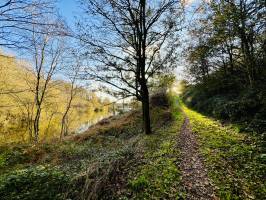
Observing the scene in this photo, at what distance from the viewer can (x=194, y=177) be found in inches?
252

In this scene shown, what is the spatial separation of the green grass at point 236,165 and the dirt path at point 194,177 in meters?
0.22

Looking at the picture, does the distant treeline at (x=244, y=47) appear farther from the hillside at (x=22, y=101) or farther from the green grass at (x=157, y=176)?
the hillside at (x=22, y=101)

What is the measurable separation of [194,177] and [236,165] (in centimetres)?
158

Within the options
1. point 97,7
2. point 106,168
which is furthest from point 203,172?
point 97,7

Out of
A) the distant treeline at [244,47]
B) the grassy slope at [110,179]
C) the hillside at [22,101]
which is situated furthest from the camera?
the hillside at [22,101]

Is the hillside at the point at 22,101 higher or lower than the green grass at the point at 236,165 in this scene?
higher

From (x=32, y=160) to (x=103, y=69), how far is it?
669cm

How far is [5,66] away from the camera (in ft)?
62.8

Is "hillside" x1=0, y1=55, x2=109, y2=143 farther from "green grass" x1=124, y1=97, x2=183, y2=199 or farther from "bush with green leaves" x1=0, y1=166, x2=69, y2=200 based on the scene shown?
"green grass" x1=124, y1=97, x2=183, y2=199

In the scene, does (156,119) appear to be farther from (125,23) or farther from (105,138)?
(125,23)

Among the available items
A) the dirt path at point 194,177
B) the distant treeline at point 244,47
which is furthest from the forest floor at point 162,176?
the distant treeline at point 244,47

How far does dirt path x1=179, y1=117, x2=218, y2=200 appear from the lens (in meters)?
5.41

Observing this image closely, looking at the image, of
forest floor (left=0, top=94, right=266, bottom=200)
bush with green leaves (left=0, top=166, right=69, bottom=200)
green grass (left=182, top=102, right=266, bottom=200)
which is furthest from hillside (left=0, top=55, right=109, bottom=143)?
green grass (left=182, top=102, right=266, bottom=200)

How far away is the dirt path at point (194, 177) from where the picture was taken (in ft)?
17.7
